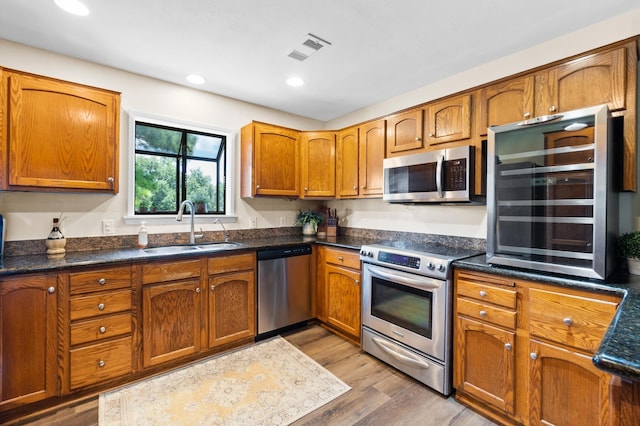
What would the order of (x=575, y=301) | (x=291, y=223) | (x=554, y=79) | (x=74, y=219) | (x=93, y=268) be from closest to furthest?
(x=575, y=301)
(x=554, y=79)
(x=93, y=268)
(x=74, y=219)
(x=291, y=223)

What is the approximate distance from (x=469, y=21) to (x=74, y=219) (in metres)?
3.37

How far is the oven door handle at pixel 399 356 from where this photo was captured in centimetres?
214

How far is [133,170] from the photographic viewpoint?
2.68 m

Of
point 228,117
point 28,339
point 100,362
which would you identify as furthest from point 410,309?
point 228,117

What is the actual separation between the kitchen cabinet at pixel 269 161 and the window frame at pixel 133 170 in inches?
4.9

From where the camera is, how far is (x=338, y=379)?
2.24m

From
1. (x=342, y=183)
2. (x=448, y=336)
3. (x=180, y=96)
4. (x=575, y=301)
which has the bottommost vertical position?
(x=448, y=336)

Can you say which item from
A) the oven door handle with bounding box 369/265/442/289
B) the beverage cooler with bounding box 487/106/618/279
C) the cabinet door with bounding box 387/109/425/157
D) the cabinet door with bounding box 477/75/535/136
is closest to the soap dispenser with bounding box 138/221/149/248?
the oven door handle with bounding box 369/265/442/289

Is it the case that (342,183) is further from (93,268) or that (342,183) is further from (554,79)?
(93,268)

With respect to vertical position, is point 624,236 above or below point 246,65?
below

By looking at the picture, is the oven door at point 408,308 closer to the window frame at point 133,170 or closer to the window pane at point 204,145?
the window frame at point 133,170

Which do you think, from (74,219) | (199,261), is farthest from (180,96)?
(199,261)

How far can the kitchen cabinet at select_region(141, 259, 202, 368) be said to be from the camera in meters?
2.22

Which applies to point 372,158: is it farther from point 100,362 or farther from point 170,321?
point 100,362
